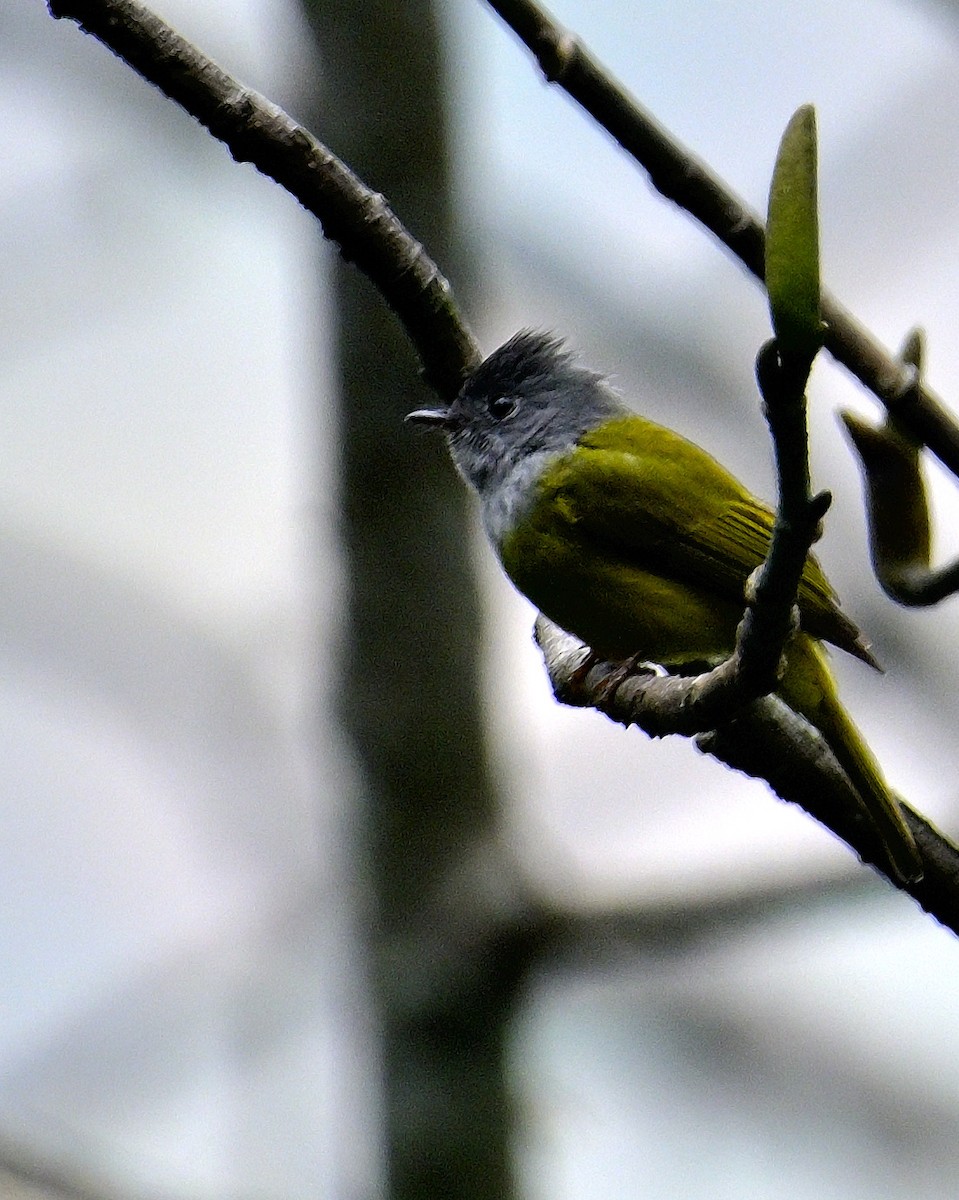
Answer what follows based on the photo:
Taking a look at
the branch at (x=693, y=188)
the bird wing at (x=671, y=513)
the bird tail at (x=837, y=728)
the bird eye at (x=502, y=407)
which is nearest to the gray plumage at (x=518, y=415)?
the bird eye at (x=502, y=407)

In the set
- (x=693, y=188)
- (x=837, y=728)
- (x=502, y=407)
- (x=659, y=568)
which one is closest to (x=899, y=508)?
(x=693, y=188)

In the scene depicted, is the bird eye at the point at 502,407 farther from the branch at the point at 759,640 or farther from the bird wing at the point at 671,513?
the branch at the point at 759,640

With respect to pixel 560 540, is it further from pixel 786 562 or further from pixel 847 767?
pixel 786 562

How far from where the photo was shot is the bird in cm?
327

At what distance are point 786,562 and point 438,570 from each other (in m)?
3.53

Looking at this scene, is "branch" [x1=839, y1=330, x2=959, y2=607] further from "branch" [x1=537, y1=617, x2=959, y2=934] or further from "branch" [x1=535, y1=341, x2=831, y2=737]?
"branch" [x1=537, y1=617, x2=959, y2=934]

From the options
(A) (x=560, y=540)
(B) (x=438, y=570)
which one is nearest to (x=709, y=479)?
(A) (x=560, y=540)

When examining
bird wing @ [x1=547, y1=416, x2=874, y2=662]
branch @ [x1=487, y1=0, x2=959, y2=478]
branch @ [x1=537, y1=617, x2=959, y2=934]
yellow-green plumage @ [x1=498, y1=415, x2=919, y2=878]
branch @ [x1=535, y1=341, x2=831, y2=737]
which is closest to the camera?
branch @ [x1=535, y1=341, x2=831, y2=737]

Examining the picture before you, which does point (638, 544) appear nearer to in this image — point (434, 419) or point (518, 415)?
point (518, 415)

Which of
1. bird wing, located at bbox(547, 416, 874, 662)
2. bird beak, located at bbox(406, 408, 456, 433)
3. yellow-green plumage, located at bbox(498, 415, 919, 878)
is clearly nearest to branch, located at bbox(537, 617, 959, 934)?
yellow-green plumage, located at bbox(498, 415, 919, 878)

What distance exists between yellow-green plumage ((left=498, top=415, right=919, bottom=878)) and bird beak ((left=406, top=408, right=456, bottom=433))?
0.40 meters

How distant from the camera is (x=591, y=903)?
438cm

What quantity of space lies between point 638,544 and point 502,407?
2.43 ft

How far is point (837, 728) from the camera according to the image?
320cm
